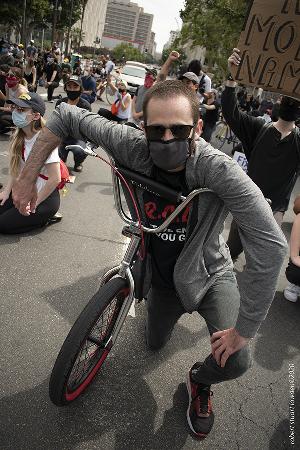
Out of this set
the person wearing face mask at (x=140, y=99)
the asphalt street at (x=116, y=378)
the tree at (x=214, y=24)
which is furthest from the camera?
the tree at (x=214, y=24)

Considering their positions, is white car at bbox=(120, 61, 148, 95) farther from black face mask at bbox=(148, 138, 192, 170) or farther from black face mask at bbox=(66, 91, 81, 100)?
black face mask at bbox=(148, 138, 192, 170)

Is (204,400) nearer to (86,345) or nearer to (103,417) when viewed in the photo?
(103,417)

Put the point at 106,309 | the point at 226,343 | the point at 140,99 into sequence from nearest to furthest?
the point at 226,343 < the point at 106,309 < the point at 140,99

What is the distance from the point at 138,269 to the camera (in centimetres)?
234

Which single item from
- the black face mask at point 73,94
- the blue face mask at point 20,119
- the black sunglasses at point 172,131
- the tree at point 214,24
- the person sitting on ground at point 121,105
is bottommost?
the person sitting on ground at point 121,105

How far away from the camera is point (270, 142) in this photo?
11.2ft

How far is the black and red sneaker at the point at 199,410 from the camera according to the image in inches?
86.1

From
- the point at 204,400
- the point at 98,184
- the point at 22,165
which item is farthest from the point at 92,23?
the point at 204,400

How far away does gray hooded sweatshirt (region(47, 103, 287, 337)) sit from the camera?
5.55ft

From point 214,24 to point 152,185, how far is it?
22.5m

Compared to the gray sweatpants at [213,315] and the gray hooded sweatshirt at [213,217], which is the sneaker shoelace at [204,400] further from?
the gray hooded sweatshirt at [213,217]

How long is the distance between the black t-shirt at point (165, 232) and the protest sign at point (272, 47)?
5.37 ft

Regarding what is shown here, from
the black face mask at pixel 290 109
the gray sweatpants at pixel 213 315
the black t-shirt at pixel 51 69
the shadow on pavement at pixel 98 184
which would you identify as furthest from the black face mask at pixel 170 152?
the black t-shirt at pixel 51 69

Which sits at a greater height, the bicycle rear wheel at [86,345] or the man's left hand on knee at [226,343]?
the man's left hand on knee at [226,343]
